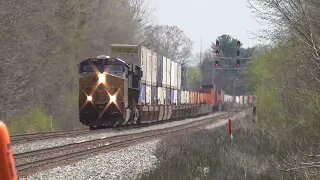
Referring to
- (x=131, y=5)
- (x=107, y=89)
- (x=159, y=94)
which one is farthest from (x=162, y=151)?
(x=131, y=5)

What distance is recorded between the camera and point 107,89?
2797 cm

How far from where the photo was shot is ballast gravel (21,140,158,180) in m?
12.5

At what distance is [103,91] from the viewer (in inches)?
1104

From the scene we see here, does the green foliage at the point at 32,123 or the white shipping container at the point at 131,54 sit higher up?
the white shipping container at the point at 131,54

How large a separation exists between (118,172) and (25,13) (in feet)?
51.7

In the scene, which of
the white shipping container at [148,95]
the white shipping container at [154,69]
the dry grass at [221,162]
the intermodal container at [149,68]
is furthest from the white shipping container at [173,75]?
the dry grass at [221,162]

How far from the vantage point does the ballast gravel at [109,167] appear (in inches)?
491

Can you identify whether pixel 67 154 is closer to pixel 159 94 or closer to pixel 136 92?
pixel 136 92

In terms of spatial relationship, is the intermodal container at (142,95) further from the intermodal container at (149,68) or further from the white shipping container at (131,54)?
the intermodal container at (149,68)

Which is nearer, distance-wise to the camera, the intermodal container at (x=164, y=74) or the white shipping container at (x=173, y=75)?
the intermodal container at (x=164, y=74)

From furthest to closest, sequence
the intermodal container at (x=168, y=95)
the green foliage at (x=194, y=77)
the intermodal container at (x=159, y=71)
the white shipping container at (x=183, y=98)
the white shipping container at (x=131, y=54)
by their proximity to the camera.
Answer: the green foliage at (x=194, y=77) → the white shipping container at (x=183, y=98) → the intermodal container at (x=168, y=95) → the intermodal container at (x=159, y=71) → the white shipping container at (x=131, y=54)

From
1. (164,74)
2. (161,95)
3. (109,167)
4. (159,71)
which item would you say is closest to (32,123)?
(161,95)

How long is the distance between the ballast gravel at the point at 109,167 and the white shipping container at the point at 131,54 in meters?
14.8

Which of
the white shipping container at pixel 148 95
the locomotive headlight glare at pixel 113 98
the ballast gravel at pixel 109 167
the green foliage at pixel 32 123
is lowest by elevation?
the ballast gravel at pixel 109 167
